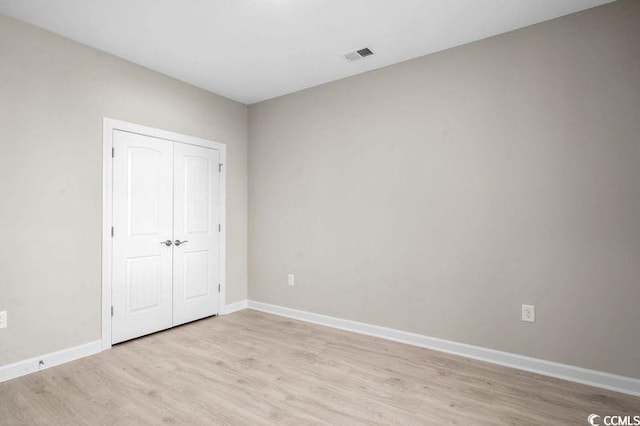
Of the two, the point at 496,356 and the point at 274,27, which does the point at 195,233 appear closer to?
the point at 274,27

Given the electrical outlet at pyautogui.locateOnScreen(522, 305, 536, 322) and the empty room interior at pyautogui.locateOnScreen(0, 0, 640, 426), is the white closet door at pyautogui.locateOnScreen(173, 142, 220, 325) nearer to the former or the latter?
the empty room interior at pyautogui.locateOnScreen(0, 0, 640, 426)

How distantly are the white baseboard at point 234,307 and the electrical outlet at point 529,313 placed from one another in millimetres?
3370

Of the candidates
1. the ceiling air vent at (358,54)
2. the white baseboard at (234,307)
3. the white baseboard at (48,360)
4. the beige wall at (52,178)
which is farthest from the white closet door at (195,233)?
the ceiling air vent at (358,54)

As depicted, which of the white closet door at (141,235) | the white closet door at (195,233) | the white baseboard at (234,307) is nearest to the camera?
the white closet door at (141,235)

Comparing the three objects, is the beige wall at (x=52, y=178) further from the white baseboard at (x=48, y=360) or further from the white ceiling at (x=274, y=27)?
the white ceiling at (x=274, y=27)

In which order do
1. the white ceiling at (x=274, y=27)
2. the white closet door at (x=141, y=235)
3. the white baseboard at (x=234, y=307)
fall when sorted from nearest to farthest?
the white ceiling at (x=274, y=27), the white closet door at (x=141, y=235), the white baseboard at (x=234, y=307)

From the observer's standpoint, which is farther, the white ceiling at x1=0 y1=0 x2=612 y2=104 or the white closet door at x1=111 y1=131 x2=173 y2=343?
the white closet door at x1=111 y1=131 x2=173 y2=343

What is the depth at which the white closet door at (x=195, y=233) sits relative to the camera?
3.82 metres

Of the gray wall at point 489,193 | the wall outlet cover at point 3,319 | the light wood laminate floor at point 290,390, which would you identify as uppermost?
the gray wall at point 489,193

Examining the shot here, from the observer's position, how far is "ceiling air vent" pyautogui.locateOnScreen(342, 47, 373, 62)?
315 cm

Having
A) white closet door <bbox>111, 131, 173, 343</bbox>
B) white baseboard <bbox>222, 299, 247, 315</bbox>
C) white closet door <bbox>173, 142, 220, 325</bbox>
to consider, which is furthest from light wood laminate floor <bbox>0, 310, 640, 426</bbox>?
white baseboard <bbox>222, 299, 247, 315</bbox>

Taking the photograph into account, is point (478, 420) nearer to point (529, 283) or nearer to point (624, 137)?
point (529, 283)

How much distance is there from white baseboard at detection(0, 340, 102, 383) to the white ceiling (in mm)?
2794

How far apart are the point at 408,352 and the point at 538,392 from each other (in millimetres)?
1038
